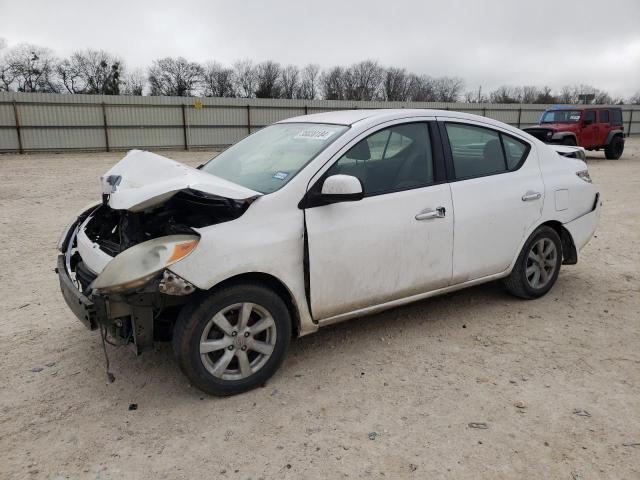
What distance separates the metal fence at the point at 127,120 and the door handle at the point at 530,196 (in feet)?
75.9

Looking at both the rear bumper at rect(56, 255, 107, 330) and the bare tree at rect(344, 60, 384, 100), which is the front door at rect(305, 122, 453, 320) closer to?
the rear bumper at rect(56, 255, 107, 330)

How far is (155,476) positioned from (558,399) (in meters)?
2.31

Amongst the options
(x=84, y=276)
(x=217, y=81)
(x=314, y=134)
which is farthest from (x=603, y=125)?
(x=217, y=81)

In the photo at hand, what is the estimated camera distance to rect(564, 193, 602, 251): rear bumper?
15.4ft

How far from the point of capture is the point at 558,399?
3072mm

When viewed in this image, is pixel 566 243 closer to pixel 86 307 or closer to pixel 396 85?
pixel 86 307

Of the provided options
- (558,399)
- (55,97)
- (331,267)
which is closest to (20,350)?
(331,267)

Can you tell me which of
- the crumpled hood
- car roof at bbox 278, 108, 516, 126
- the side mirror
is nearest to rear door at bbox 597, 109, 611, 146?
car roof at bbox 278, 108, 516, 126

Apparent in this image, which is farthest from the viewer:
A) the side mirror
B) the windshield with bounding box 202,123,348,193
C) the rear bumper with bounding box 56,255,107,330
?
the windshield with bounding box 202,123,348,193

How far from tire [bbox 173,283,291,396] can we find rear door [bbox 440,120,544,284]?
1.56 meters

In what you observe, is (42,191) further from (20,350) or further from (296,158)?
(296,158)

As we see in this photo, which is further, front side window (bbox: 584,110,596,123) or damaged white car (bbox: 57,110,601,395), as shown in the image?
front side window (bbox: 584,110,596,123)

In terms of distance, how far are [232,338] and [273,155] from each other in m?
1.40

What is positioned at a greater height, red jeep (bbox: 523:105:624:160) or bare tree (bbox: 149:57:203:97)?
bare tree (bbox: 149:57:203:97)
